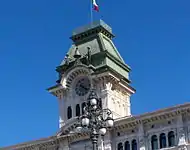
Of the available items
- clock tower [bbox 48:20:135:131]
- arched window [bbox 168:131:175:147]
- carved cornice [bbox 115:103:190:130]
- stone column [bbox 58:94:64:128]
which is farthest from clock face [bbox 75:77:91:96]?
arched window [bbox 168:131:175:147]

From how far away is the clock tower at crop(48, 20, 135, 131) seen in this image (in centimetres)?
6125

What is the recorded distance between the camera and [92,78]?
6125 centimetres

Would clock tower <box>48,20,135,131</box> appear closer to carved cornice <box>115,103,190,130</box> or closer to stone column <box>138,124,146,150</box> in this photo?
carved cornice <box>115,103,190,130</box>

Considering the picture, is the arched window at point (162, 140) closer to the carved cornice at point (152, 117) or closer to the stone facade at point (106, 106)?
the stone facade at point (106, 106)

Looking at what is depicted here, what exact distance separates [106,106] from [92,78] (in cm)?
367

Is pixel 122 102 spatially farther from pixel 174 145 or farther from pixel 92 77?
pixel 174 145

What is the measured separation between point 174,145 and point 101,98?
37.4 ft

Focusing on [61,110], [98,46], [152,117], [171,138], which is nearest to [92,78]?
[98,46]

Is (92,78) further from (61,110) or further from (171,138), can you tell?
(171,138)

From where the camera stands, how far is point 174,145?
174 feet

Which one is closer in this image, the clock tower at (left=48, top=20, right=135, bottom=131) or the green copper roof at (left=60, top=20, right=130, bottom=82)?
the clock tower at (left=48, top=20, right=135, bottom=131)

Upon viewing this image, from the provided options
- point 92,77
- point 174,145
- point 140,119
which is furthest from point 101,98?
point 174,145

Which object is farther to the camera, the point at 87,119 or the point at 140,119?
the point at 140,119

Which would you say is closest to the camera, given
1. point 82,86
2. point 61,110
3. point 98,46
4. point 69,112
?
point 82,86
